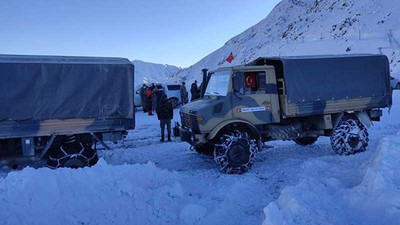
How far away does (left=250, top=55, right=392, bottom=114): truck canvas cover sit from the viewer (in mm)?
7824

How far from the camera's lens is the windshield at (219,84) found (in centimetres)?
756

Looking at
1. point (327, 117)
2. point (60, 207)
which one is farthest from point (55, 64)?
point (327, 117)

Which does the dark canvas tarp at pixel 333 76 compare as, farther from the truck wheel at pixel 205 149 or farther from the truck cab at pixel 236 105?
the truck wheel at pixel 205 149

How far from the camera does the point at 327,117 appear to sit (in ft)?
27.5

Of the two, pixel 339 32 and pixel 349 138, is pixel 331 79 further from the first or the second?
pixel 339 32

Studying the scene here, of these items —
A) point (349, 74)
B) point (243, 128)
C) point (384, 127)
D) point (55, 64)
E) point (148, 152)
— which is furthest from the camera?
point (384, 127)

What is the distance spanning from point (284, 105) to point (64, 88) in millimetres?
4835

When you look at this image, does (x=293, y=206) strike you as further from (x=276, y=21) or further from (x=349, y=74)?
(x=276, y=21)

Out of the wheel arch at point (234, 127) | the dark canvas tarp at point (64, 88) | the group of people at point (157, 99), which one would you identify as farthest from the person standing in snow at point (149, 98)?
the wheel arch at point (234, 127)

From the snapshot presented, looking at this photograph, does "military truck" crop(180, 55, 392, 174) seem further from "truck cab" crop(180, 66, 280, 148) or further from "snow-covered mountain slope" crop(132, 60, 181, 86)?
"snow-covered mountain slope" crop(132, 60, 181, 86)

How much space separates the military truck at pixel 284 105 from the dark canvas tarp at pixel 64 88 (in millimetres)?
1683

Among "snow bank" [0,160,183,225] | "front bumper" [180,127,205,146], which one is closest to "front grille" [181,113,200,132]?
"front bumper" [180,127,205,146]

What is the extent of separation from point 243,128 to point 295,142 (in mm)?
3359

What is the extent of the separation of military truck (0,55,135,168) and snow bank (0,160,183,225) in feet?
6.58
